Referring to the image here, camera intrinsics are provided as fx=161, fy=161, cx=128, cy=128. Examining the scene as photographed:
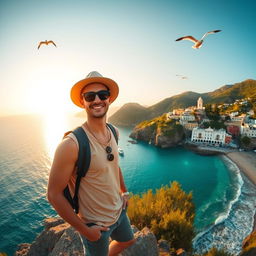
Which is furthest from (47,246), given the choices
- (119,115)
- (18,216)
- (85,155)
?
(119,115)

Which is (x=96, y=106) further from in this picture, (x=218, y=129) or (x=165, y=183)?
(x=218, y=129)

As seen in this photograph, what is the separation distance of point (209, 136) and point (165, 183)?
107ft

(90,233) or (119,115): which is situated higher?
(90,233)

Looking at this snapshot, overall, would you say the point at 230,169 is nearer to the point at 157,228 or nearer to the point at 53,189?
the point at 157,228

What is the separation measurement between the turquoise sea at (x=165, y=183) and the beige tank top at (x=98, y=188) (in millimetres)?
16021

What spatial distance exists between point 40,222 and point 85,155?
21.7 m

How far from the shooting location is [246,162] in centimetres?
3559

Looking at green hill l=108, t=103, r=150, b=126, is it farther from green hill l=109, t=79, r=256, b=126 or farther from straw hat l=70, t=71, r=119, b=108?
straw hat l=70, t=71, r=119, b=108

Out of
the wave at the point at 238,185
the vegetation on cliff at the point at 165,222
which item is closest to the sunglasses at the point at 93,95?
the vegetation on cliff at the point at 165,222

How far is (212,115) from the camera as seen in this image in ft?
213

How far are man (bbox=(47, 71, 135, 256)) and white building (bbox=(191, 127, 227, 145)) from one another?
5713cm

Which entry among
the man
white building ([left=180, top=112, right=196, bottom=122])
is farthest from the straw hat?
white building ([left=180, top=112, right=196, bottom=122])

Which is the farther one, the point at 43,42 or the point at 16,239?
the point at 16,239

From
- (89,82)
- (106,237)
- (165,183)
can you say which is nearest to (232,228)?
(165,183)
